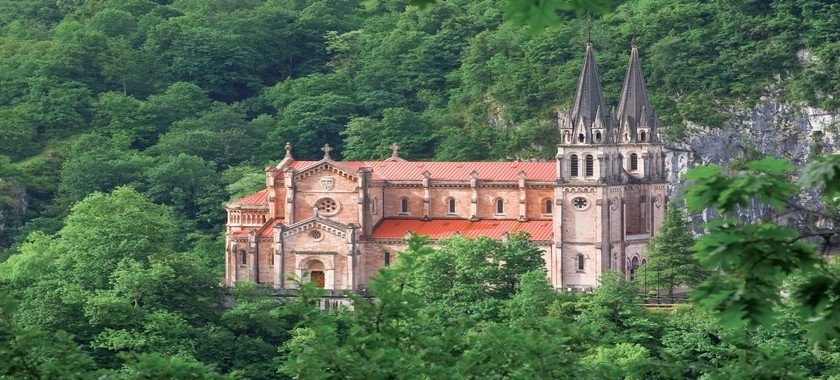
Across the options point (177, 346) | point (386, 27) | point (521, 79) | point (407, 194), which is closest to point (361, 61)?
point (386, 27)

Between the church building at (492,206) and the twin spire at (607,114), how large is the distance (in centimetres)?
4

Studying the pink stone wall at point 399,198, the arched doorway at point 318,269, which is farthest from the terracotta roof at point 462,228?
the arched doorway at point 318,269

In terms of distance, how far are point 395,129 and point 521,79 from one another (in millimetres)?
7940

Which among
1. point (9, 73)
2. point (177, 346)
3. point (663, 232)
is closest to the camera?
point (177, 346)

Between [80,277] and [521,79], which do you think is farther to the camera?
[521,79]

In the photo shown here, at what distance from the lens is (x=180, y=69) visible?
140 meters

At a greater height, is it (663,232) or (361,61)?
(361,61)

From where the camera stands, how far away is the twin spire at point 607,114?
3428 inches

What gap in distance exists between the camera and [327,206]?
9031 cm

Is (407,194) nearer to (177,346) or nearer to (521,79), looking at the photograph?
(177,346)

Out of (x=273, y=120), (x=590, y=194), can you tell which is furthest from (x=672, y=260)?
(x=273, y=120)

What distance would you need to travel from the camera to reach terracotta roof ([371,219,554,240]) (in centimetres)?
8856

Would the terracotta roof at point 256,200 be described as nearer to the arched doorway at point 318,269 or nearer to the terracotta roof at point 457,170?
the terracotta roof at point 457,170

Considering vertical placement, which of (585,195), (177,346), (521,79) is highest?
(521,79)
